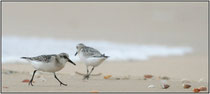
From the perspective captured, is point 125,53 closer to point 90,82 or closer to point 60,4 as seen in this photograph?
point 90,82

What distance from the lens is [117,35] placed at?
59.5ft

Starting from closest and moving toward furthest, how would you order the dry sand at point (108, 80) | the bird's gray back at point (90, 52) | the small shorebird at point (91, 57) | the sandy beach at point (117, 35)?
the dry sand at point (108, 80), the sandy beach at point (117, 35), the small shorebird at point (91, 57), the bird's gray back at point (90, 52)

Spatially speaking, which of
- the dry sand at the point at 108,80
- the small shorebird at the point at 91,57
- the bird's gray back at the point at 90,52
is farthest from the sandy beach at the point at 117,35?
the bird's gray back at the point at 90,52

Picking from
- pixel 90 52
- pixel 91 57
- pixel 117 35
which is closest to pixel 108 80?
pixel 91 57

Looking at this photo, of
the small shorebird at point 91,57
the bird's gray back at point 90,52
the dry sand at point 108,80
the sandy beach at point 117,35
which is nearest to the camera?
the dry sand at point 108,80

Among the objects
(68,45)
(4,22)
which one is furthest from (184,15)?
(68,45)

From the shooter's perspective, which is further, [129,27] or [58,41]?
[129,27]

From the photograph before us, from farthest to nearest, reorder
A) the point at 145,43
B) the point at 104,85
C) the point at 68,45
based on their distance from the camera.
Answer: the point at 145,43 < the point at 68,45 < the point at 104,85

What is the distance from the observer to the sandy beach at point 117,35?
6.77m

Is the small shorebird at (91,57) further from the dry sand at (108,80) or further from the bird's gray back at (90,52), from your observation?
the dry sand at (108,80)

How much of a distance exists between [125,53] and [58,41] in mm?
3040

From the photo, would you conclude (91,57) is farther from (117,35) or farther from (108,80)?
(117,35)

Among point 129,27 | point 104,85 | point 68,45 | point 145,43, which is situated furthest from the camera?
point 129,27

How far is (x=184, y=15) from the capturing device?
76.7 ft
